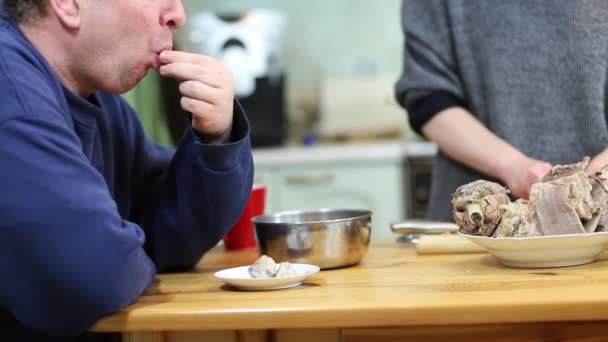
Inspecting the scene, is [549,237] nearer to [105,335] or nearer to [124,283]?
[124,283]

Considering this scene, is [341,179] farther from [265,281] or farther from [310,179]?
[265,281]

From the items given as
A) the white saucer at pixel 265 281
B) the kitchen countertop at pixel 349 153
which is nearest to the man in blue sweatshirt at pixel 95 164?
the white saucer at pixel 265 281

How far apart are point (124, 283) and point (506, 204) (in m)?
0.50

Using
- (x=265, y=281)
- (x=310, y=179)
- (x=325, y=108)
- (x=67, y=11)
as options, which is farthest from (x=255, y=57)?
(x=265, y=281)

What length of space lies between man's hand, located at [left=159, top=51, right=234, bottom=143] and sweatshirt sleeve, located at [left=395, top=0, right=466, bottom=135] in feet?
1.91

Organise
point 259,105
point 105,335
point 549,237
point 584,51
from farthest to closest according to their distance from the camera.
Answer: point 259,105 → point 584,51 → point 105,335 → point 549,237

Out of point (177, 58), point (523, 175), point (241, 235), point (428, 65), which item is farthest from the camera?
point (428, 65)

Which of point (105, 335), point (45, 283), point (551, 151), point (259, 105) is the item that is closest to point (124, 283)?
point (45, 283)

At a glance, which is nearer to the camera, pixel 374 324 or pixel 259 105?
pixel 374 324

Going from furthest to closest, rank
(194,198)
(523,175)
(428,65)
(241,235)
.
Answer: (428,65)
(241,235)
(523,175)
(194,198)

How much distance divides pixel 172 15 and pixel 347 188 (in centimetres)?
201

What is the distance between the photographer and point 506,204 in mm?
998

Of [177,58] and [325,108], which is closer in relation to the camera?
[177,58]

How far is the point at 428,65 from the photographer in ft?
5.09
